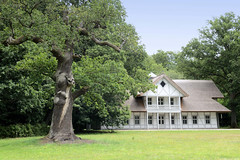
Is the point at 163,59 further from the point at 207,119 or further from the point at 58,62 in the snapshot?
→ the point at 58,62

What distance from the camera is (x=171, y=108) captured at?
37.0m

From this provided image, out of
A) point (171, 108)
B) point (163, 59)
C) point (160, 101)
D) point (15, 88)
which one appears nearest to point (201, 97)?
point (171, 108)

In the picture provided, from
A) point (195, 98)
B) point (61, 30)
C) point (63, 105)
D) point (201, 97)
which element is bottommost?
point (63, 105)

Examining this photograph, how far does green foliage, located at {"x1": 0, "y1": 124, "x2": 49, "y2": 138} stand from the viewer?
22219mm

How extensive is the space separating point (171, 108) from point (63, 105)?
24.0 m

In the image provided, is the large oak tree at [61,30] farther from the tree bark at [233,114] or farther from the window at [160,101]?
the tree bark at [233,114]

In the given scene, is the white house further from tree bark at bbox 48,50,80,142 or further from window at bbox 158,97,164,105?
tree bark at bbox 48,50,80,142

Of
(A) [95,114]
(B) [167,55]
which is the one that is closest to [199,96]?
(A) [95,114]

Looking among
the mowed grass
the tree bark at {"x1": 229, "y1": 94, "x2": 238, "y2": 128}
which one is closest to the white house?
the tree bark at {"x1": 229, "y1": 94, "x2": 238, "y2": 128}

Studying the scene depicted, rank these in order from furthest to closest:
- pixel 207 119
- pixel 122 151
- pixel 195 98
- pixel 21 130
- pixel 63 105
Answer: pixel 195 98 → pixel 207 119 → pixel 21 130 → pixel 63 105 → pixel 122 151

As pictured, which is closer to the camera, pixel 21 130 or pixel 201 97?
pixel 21 130

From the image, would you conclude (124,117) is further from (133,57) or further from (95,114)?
(133,57)

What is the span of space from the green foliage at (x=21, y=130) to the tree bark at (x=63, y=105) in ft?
29.1

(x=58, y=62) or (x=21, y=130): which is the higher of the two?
(x=58, y=62)
